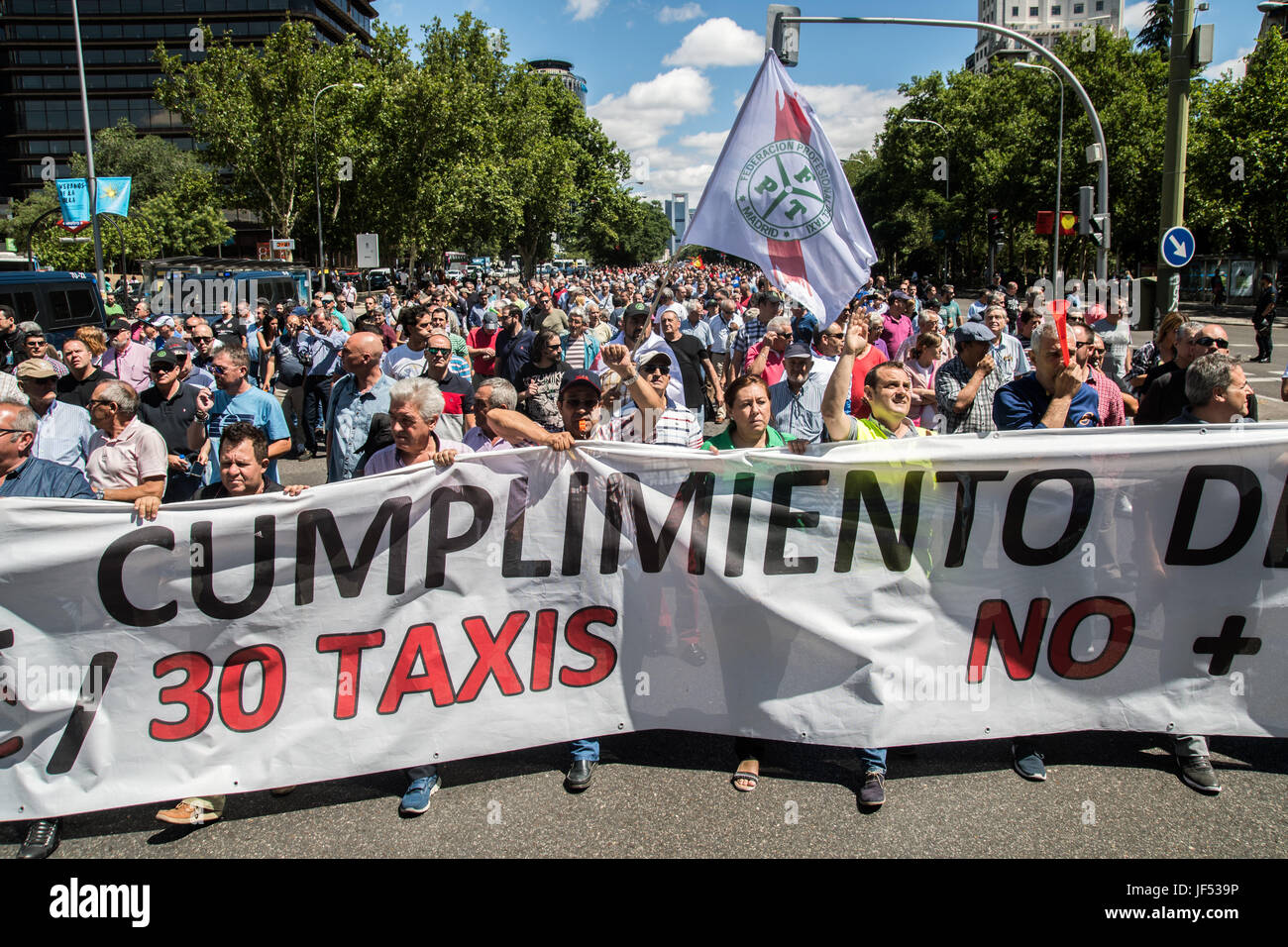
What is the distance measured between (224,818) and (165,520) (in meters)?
1.20

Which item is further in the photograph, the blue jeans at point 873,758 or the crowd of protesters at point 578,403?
the crowd of protesters at point 578,403

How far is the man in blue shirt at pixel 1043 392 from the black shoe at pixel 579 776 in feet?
8.25

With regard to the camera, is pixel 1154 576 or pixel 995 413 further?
pixel 995 413

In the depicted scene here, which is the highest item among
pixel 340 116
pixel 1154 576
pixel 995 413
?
pixel 340 116

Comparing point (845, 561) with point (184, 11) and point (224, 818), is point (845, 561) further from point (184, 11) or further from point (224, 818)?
point (184, 11)

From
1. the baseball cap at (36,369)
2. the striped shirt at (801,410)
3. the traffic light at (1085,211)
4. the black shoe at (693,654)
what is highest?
the traffic light at (1085,211)

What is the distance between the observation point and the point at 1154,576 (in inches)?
156

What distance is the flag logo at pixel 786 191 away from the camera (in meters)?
4.55

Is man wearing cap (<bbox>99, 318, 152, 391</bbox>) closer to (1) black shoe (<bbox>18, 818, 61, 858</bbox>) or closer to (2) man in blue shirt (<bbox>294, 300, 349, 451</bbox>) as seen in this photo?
(2) man in blue shirt (<bbox>294, 300, 349, 451</bbox>)

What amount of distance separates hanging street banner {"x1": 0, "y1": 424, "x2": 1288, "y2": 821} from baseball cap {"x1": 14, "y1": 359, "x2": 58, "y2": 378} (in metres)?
2.70

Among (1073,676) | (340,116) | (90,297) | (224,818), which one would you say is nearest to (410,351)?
(224,818)

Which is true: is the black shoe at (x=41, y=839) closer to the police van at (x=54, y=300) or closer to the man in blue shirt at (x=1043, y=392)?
the man in blue shirt at (x=1043, y=392)

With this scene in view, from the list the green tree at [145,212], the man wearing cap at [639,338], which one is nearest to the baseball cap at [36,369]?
the man wearing cap at [639,338]

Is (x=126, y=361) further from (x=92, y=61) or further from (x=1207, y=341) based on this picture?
(x=92, y=61)
